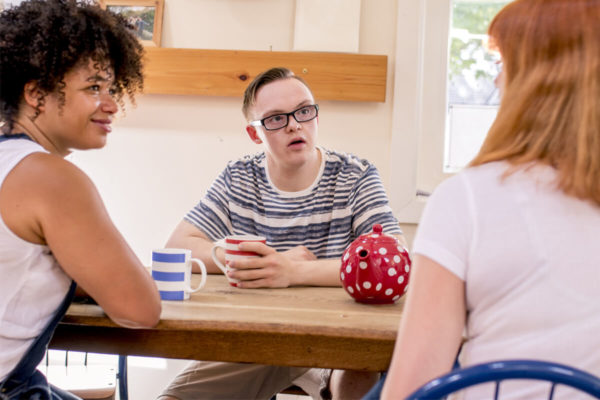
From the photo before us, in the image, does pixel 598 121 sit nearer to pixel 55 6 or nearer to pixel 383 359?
pixel 383 359

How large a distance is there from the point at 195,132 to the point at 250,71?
0.35m

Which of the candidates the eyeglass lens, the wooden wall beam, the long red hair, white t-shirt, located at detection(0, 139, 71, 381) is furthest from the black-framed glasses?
the long red hair

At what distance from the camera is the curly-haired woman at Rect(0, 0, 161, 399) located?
37.6 inches

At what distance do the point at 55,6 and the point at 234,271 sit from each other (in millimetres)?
665

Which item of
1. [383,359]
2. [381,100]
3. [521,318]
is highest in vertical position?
[381,100]

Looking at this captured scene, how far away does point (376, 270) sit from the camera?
119 cm

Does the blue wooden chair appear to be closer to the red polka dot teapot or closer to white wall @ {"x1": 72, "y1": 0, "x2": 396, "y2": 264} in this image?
white wall @ {"x1": 72, "y1": 0, "x2": 396, "y2": 264}

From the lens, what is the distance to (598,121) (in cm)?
70

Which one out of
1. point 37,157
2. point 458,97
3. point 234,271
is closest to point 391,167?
point 458,97

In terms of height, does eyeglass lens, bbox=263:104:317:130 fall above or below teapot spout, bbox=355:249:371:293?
above

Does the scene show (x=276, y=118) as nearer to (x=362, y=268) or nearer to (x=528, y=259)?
(x=362, y=268)

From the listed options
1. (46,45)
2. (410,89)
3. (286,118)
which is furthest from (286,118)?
(46,45)

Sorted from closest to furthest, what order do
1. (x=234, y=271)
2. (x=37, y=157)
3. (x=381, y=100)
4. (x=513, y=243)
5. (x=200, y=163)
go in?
(x=513, y=243) < (x=37, y=157) < (x=234, y=271) < (x=381, y=100) < (x=200, y=163)

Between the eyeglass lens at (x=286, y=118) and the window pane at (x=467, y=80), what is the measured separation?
845 millimetres
